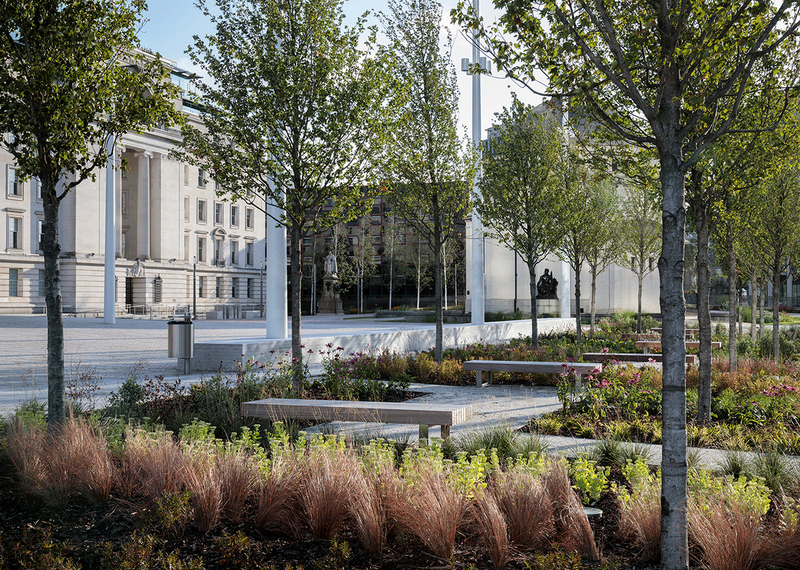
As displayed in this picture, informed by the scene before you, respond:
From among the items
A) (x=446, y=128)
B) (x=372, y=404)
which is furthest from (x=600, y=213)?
(x=372, y=404)

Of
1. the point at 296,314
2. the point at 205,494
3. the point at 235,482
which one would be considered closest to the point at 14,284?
the point at 296,314

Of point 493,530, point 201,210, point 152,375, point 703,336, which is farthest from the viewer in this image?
point 201,210

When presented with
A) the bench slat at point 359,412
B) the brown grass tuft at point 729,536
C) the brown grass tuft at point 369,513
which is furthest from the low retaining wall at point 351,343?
the brown grass tuft at point 729,536

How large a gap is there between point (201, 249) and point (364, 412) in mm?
63732

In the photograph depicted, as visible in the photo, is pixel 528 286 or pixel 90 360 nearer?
pixel 90 360

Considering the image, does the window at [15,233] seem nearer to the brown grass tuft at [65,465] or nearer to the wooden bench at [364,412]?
the wooden bench at [364,412]

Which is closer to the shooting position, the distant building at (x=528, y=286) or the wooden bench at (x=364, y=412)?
the wooden bench at (x=364, y=412)

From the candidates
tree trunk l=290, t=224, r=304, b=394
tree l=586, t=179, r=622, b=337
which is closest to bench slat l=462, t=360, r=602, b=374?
tree trunk l=290, t=224, r=304, b=394

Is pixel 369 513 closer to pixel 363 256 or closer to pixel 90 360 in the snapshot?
pixel 90 360

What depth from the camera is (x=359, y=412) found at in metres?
6.75

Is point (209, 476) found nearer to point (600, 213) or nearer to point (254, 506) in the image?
point (254, 506)

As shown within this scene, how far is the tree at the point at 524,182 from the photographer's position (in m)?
15.8

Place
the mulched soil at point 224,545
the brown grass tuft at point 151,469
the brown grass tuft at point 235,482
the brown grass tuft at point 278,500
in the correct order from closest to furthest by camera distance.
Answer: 1. the mulched soil at point 224,545
2. the brown grass tuft at point 278,500
3. the brown grass tuft at point 235,482
4. the brown grass tuft at point 151,469

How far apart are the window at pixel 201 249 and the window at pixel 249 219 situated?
684cm
